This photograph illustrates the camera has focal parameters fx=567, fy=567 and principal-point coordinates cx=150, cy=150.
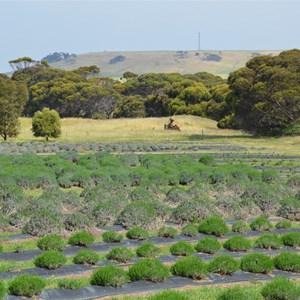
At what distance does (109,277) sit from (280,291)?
10.0 ft

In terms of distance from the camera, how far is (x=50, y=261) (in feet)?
37.9

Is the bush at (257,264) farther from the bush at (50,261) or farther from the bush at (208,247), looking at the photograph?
the bush at (50,261)

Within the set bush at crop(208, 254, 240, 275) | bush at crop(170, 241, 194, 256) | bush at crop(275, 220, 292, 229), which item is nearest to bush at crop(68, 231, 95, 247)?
bush at crop(170, 241, 194, 256)

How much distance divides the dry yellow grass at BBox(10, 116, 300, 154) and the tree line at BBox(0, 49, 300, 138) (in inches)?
109

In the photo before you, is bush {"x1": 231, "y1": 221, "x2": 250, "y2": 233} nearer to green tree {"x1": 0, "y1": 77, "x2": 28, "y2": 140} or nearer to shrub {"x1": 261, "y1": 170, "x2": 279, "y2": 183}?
shrub {"x1": 261, "y1": 170, "x2": 279, "y2": 183}

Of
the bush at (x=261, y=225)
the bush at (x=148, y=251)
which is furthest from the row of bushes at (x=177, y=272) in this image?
the bush at (x=261, y=225)

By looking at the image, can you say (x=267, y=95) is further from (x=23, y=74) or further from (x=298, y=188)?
(x=23, y=74)

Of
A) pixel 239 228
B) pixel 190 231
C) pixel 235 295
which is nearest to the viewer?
pixel 235 295

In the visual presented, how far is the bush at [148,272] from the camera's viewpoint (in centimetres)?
1068

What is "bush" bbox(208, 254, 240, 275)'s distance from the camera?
1138 cm

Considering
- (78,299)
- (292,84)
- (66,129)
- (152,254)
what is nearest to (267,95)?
(292,84)

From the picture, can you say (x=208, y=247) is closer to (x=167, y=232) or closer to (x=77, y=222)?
(x=167, y=232)

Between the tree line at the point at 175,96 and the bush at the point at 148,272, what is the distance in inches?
1696

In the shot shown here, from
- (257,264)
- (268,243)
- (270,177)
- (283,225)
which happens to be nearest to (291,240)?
(268,243)
